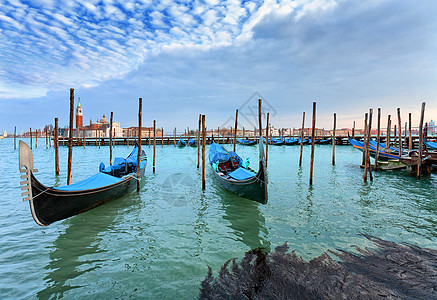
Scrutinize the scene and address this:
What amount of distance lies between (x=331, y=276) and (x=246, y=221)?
2112mm

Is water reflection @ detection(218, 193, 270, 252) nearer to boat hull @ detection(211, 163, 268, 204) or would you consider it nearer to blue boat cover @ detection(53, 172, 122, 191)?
boat hull @ detection(211, 163, 268, 204)

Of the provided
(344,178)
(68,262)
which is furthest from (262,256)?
(344,178)

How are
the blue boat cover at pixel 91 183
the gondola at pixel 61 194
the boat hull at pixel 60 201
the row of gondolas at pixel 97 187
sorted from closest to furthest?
the gondola at pixel 61 194 → the row of gondolas at pixel 97 187 → the boat hull at pixel 60 201 → the blue boat cover at pixel 91 183

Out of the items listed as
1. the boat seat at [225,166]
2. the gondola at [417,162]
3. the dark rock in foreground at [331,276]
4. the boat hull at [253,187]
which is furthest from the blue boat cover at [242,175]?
the gondola at [417,162]

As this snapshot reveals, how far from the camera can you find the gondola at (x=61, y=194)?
331cm

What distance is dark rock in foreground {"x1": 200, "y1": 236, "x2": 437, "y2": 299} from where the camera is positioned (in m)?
2.54

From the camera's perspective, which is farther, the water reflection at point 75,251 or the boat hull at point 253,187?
the boat hull at point 253,187

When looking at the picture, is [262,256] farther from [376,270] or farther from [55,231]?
[55,231]

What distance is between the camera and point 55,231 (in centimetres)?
421

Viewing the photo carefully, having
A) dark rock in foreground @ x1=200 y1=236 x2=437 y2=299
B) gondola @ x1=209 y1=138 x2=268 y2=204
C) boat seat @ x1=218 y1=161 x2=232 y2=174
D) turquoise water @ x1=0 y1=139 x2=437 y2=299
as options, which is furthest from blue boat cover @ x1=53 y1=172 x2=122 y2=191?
boat seat @ x1=218 y1=161 x2=232 y2=174

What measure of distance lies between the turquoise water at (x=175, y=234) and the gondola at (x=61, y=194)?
12.7 inches

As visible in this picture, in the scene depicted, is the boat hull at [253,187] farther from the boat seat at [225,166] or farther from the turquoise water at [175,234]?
the boat seat at [225,166]

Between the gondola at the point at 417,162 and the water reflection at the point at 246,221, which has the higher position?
the gondola at the point at 417,162

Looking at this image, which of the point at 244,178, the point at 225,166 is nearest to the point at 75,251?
the point at 244,178
